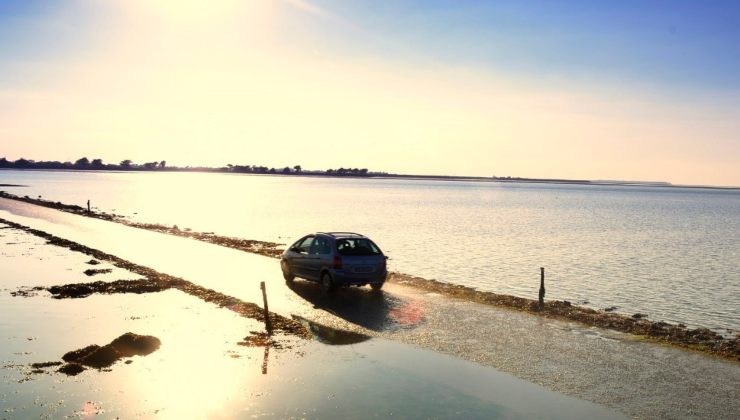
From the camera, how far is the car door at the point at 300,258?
75.1 ft

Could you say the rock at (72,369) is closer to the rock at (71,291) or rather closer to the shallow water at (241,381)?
the shallow water at (241,381)

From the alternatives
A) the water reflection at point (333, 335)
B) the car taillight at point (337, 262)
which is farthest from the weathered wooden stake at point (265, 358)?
the car taillight at point (337, 262)

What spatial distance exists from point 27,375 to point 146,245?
27.9m

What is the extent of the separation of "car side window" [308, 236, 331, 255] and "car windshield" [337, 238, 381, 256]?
1.62ft

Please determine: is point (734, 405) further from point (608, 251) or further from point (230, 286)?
point (608, 251)

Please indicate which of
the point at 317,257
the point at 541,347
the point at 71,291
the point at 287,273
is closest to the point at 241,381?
the point at 541,347

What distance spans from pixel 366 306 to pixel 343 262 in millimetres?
1978

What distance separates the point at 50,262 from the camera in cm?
3080

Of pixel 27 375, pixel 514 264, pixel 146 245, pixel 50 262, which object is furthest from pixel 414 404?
pixel 146 245

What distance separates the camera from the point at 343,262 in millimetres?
20844

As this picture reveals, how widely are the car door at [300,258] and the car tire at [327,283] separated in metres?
1.20

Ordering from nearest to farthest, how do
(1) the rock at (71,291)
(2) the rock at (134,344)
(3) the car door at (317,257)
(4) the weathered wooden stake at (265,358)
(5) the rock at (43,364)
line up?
1. (4) the weathered wooden stake at (265,358)
2. (5) the rock at (43,364)
3. (2) the rock at (134,344)
4. (3) the car door at (317,257)
5. (1) the rock at (71,291)

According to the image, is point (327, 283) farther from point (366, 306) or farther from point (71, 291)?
point (71, 291)

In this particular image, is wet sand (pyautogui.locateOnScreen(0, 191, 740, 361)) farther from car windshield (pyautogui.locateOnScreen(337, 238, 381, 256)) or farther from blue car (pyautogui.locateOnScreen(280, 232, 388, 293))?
car windshield (pyautogui.locateOnScreen(337, 238, 381, 256))
